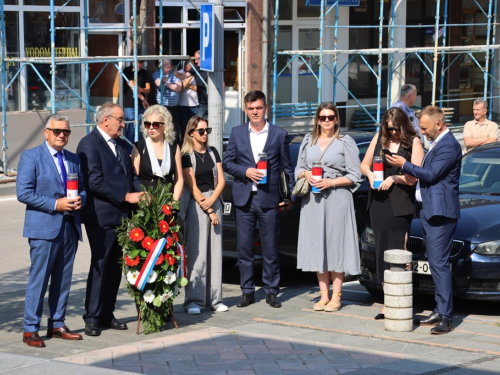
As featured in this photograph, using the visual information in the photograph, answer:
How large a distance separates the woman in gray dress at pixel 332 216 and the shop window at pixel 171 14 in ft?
39.4

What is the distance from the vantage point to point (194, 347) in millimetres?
7203

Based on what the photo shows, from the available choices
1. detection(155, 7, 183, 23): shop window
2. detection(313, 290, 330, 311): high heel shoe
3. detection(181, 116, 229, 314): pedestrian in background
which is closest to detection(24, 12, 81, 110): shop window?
detection(155, 7, 183, 23): shop window

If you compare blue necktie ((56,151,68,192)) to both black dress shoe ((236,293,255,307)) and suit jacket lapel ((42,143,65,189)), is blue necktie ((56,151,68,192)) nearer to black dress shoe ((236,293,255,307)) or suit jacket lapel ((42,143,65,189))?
suit jacket lapel ((42,143,65,189))

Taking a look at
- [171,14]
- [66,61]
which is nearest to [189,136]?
[66,61]

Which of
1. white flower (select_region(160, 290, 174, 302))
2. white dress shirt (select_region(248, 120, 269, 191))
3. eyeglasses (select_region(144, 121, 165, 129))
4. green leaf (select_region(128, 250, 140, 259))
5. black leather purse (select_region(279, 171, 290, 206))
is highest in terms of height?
eyeglasses (select_region(144, 121, 165, 129))

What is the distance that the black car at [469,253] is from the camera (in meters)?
8.14

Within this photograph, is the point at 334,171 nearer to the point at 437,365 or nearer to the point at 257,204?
the point at 257,204

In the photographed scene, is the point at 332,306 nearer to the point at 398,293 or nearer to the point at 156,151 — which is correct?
the point at 398,293

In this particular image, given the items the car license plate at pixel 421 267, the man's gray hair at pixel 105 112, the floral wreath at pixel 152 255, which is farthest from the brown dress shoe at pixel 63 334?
the car license plate at pixel 421 267

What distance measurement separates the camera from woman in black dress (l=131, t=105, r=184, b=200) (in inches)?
319

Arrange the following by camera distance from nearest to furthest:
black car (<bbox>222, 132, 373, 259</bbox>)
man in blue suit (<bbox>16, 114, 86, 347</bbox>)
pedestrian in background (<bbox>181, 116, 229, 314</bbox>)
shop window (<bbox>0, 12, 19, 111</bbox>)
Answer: man in blue suit (<bbox>16, 114, 86, 347</bbox>) → pedestrian in background (<bbox>181, 116, 229, 314</bbox>) → black car (<bbox>222, 132, 373, 259</bbox>) → shop window (<bbox>0, 12, 19, 111</bbox>)

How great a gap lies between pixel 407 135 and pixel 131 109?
33.8 feet

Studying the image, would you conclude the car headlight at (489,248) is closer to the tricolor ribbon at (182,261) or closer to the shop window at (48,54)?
the tricolor ribbon at (182,261)

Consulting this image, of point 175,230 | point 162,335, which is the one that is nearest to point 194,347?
point 162,335
